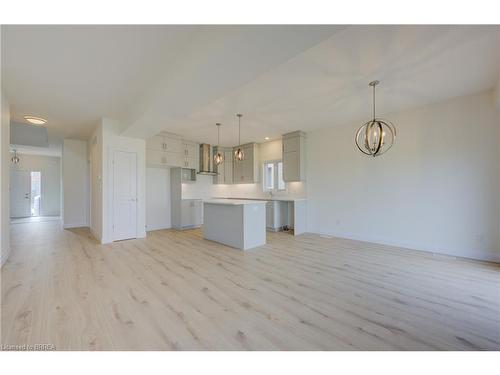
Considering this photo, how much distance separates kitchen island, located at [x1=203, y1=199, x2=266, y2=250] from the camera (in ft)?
13.3

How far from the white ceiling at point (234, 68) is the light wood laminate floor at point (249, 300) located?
2289mm

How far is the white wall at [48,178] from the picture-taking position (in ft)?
29.5

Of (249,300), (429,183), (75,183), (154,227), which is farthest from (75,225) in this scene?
(429,183)

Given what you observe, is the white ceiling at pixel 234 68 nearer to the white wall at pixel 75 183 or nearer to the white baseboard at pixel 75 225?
the white wall at pixel 75 183

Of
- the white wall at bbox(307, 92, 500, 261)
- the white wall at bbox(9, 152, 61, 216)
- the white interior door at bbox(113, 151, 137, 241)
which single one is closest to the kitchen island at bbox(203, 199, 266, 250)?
the white interior door at bbox(113, 151, 137, 241)

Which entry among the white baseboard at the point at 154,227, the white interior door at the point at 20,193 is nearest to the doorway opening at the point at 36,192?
the white interior door at the point at 20,193

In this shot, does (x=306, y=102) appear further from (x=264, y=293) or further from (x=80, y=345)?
(x=80, y=345)

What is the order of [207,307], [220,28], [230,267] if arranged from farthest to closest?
[230,267]
[207,307]
[220,28]

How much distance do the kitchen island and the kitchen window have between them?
239 cm

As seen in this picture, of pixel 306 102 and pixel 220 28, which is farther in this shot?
pixel 306 102

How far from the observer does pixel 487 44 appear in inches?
88.1
